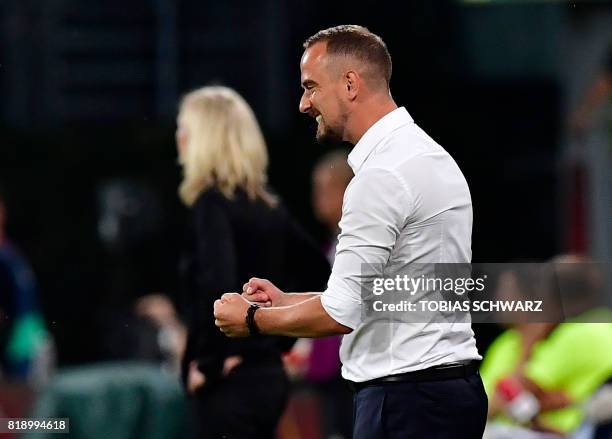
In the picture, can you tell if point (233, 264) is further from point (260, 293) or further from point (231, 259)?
point (260, 293)

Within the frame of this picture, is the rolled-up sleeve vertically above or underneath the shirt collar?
underneath

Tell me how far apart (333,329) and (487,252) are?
10.1 feet

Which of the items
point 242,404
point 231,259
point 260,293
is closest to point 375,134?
point 260,293

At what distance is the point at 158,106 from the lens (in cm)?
702

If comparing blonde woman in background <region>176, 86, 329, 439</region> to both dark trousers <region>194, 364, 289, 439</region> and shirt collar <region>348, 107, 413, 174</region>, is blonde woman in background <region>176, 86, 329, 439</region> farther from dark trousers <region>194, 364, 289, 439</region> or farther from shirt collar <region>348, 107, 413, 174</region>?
shirt collar <region>348, 107, 413, 174</region>

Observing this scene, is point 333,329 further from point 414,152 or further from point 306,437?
point 306,437

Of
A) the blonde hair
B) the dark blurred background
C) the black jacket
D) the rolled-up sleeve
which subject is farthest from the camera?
the dark blurred background

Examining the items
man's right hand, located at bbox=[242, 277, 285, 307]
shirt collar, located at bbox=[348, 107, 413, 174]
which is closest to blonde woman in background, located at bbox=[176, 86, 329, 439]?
man's right hand, located at bbox=[242, 277, 285, 307]

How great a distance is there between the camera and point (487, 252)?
5645mm

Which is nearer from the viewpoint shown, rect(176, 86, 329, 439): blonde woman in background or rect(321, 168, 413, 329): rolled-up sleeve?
rect(321, 168, 413, 329): rolled-up sleeve

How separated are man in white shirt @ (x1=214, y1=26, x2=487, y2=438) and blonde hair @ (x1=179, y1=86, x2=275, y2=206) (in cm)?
104

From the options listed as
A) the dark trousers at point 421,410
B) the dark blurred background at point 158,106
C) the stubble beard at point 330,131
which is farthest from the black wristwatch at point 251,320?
the dark blurred background at point 158,106

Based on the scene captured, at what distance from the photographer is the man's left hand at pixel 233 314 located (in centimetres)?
272

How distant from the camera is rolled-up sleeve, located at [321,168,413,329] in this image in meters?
2.61
